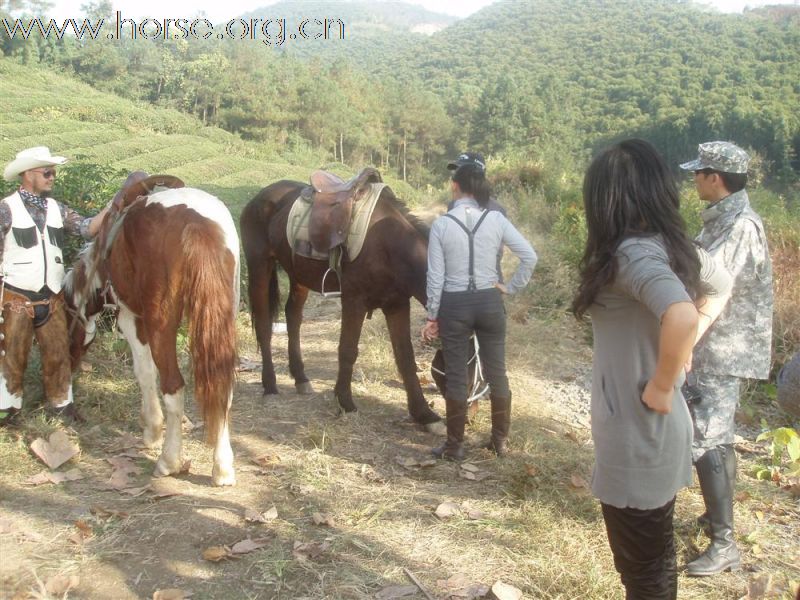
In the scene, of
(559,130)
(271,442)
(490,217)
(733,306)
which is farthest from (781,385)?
(559,130)

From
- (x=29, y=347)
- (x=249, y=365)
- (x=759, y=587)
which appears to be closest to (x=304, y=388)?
(x=249, y=365)

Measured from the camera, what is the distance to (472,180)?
164 inches

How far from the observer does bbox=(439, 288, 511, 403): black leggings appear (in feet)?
13.5

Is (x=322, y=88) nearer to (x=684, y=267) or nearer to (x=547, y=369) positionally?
(x=547, y=369)

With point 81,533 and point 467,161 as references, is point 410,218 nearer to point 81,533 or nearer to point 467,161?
point 467,161

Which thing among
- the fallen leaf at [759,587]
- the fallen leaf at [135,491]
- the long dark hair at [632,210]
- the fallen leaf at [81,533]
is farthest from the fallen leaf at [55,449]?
the fallen leaf at [759,587]

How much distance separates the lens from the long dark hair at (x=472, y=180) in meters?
4.16

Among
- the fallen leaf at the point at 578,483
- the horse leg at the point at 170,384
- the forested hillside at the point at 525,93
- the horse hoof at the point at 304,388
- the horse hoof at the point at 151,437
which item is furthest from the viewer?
the forested hillside at the point at 525,93

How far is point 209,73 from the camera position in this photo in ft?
215

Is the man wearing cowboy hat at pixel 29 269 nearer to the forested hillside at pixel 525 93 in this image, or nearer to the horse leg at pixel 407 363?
the horse leg at pixel 407 363

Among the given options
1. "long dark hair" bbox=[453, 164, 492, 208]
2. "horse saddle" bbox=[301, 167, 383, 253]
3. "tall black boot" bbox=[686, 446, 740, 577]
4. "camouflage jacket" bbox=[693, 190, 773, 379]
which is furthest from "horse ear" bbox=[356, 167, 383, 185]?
"tall black boot" bbox=[686, 446, 740, 577]

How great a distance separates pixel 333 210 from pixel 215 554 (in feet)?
8.31

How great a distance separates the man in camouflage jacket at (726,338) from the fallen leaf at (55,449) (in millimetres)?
3529

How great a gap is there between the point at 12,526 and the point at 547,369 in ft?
15.3
